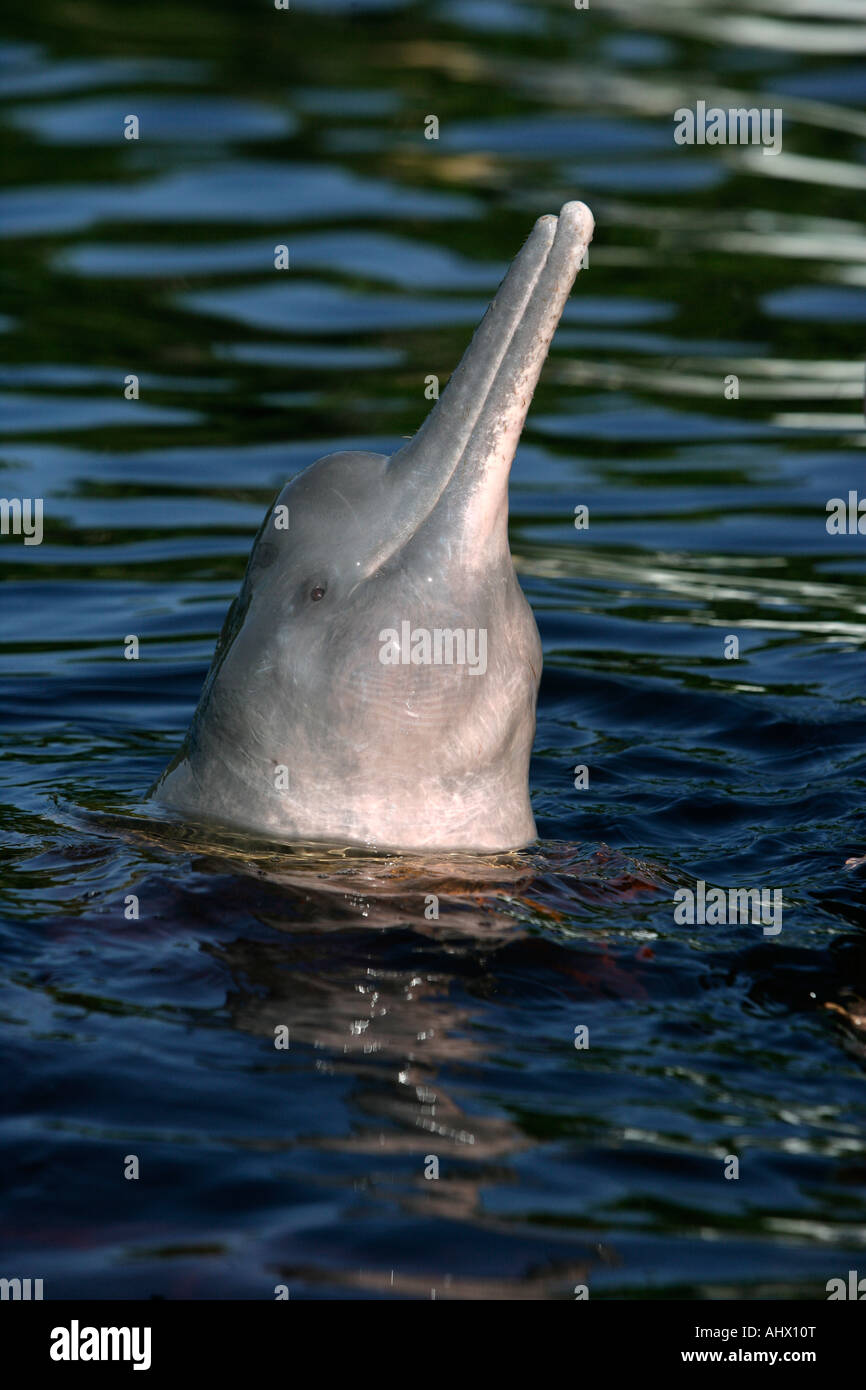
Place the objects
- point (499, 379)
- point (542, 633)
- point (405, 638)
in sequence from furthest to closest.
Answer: point (542, 633)
point (405, 638)
point (499, 379)

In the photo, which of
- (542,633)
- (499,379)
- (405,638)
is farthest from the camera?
(542,633)

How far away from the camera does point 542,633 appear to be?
33.2 ft

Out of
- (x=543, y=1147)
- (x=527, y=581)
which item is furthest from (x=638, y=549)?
(x=543, y=1147)

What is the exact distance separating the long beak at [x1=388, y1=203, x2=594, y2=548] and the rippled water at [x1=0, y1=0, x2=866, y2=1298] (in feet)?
3.74

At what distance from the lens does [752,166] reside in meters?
18.9

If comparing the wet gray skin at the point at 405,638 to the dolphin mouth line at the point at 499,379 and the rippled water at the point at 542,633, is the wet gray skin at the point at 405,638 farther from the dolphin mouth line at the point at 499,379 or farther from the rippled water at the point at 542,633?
the rippled water at the point at 542,633

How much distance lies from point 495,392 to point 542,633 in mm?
4353

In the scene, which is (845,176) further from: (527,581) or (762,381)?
(527,581)

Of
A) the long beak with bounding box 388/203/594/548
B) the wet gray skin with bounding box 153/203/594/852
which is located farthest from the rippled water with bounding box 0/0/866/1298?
the long beak with bounding box 388/203/594/548

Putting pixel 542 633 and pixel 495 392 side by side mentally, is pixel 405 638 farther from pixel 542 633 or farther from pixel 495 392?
pixel 542 633

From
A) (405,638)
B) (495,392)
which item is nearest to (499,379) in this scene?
(495,392)

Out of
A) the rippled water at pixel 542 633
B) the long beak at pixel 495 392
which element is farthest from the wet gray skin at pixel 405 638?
the rippled water at pixel 542 633

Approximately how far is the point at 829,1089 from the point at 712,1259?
757 mm

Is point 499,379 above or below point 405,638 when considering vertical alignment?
above
